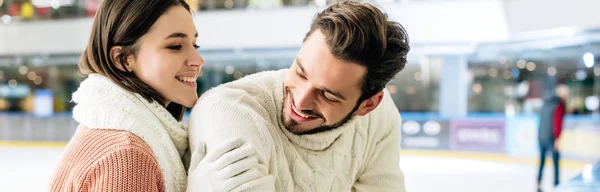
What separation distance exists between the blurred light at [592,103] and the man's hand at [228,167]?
1001 centimetres

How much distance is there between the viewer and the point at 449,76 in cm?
1198

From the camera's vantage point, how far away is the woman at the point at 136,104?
1.17m

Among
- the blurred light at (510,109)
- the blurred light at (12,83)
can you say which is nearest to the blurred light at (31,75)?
the blurred light at (12,83)

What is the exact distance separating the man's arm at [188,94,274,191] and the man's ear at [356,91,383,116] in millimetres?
273

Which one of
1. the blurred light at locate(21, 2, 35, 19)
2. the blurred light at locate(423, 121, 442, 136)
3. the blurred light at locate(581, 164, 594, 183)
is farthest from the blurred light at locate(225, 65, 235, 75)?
the blurred light at locate(581, 164, 594, 183)

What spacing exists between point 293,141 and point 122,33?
476 mm

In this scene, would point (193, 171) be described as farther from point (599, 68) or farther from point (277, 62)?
point (277, 62)

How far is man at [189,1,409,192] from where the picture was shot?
1237mm

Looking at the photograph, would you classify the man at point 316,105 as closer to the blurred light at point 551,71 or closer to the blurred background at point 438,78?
the blurred background at point 438,78

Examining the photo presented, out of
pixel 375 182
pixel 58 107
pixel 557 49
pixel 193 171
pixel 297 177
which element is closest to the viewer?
pixel 193 171

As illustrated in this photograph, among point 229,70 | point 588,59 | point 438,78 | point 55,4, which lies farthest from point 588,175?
point 55,4

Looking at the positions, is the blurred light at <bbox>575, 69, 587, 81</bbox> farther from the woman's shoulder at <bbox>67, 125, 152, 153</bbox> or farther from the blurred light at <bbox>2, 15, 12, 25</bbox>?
the blurred light at <bbox>2, 15, 12, 25</bbox>

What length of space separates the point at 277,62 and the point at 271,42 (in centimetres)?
51

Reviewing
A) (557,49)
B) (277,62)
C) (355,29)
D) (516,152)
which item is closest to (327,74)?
(355,29)
